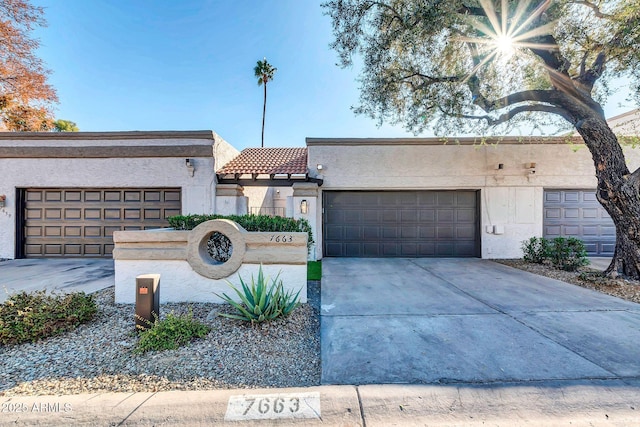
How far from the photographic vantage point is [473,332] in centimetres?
357

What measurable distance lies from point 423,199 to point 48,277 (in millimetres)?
11082

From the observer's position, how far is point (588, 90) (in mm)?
6617

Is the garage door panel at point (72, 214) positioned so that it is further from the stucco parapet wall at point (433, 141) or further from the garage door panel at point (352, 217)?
the garage door panel at point (352, 217)

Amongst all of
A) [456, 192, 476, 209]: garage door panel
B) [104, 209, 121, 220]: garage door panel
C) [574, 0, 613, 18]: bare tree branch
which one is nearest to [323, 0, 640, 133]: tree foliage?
[574, 0, 613, 18]: bare tree branch

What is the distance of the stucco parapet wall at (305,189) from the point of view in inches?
347

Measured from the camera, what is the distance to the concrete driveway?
2725 millimetres

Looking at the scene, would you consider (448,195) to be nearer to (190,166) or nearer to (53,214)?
(190,166)

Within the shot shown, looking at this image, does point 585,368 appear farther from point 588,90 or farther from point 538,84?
point 538,84

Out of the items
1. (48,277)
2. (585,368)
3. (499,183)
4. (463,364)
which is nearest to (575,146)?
(499,183)

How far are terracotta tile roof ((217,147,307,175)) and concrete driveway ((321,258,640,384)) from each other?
4.83 m

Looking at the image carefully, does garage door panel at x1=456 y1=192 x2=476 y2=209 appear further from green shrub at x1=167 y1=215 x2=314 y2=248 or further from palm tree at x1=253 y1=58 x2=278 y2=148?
palm tree at x1=253 y1=58 x2=278 y2=148

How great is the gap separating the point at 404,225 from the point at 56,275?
10234mm

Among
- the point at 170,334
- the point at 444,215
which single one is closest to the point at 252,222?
the point at 170,334

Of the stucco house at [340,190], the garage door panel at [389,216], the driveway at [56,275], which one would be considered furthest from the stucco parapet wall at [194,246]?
the garage door panel at [389,216]
